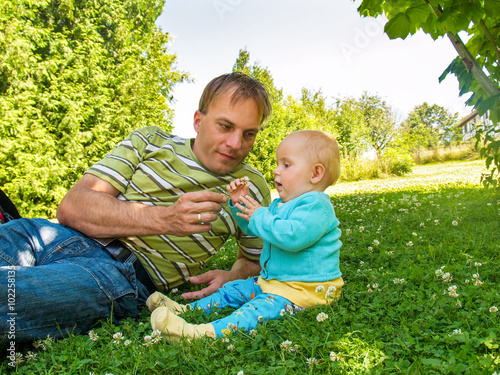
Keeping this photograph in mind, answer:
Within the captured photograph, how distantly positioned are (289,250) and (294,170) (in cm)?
53

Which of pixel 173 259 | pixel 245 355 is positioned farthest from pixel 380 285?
pixel 173 259

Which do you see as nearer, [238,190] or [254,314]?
[254,314]

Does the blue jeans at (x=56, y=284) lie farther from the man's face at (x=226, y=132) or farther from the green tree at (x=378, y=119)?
the green tree at (x=378, y=119)

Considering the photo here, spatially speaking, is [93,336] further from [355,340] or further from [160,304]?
[355,340]

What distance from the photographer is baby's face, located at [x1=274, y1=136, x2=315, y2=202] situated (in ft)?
7.66

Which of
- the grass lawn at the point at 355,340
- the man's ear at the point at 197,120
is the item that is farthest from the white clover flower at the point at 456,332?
the man's ear at the point at 197,120

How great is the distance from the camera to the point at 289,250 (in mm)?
2133

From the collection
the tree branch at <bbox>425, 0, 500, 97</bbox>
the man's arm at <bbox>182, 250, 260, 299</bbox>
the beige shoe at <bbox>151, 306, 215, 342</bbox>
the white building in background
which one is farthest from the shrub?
the beige shoe at <bbox>151, 306, 215, 342</bbox>

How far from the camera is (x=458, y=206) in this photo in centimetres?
548

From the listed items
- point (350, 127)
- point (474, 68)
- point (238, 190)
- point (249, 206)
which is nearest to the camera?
point (249, 206)

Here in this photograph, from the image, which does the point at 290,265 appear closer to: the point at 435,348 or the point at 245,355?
the point at 245,355

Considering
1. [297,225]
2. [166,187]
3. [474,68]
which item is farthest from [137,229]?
[474,68]

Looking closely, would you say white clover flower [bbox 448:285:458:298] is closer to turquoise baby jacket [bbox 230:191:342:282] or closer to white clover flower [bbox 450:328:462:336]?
white clover flower [bbox 450:328:462:336]

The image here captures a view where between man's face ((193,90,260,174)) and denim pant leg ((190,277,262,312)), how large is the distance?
2.78 ft
